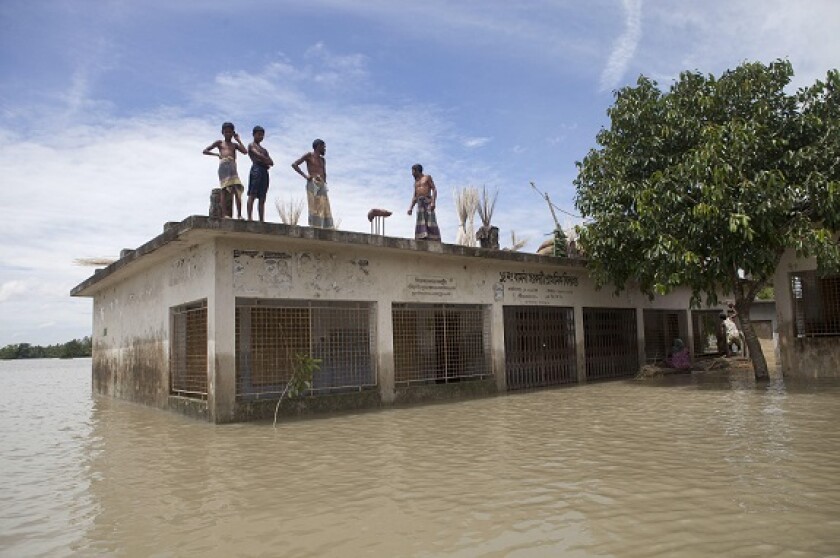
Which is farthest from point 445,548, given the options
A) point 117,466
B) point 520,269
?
point 520,269

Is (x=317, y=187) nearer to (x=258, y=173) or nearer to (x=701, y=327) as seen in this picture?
(x=258, y=173)

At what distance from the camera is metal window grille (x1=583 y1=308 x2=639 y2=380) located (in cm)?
1430

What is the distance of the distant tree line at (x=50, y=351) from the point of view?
54.8 m

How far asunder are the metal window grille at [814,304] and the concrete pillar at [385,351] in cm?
→ 875

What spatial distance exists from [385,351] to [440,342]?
2043 mm

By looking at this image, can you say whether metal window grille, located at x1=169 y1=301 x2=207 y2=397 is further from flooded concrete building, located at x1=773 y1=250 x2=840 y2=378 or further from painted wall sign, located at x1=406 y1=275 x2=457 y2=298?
flooded concrete building, located at x1=773 y1=250 x2=840 y2=378

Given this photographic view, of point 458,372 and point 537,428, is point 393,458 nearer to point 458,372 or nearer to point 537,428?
point 537,428

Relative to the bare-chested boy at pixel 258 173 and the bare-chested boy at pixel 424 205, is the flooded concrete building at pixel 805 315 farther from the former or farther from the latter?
the bare-chested boy at pixel 258 173

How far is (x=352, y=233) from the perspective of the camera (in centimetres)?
927

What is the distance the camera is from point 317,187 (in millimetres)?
9930

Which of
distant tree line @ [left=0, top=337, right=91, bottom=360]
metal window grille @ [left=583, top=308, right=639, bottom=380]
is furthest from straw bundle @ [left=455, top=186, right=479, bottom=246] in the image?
distant tree line @ [left=0, top=337, right=91, bottom=360]

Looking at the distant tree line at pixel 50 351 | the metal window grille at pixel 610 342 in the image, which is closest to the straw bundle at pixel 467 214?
the metal window grille at pixel 610 342

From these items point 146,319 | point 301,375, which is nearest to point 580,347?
point 301,375

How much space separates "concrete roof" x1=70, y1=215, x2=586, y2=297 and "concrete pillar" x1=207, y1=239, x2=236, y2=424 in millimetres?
480
